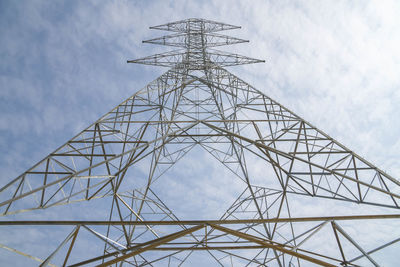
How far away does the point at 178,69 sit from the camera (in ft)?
A: 52.5

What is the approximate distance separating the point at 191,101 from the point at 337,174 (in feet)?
37.6

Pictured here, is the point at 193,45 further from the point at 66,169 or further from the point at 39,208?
the point at 39,208

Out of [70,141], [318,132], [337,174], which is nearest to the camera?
[337,174]

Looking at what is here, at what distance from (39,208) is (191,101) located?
1199cm

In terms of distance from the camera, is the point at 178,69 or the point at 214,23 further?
the point at 214,23

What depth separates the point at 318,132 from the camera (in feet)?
32.1

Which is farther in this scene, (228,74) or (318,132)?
(228,74)

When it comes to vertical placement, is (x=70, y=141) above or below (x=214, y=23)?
below

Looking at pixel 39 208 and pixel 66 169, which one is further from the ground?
pixel 66 169

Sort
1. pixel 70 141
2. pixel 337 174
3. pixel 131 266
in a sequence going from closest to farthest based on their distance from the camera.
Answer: pixel 337 174 → pixel 70 141 → pixel 131 266

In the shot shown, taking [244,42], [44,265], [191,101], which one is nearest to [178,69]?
[191,101]

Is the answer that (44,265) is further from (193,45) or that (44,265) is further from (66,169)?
(193,45)

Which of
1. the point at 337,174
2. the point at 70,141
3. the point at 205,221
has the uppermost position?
the point at 70,141

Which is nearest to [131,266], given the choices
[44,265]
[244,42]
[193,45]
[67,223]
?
[67,223]
